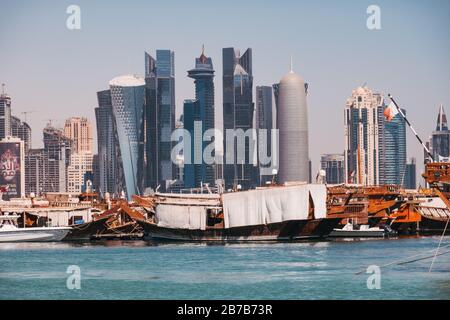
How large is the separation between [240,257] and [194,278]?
12.4 metres

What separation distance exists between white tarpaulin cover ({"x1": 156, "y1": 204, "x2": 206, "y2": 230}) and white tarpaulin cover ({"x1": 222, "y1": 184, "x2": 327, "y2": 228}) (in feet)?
8.27

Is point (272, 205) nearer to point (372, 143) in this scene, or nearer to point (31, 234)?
point (31, 234)

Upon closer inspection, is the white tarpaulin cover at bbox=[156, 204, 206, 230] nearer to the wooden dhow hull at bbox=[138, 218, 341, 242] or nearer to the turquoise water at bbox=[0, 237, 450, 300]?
the wooden dhow hull at bbox=[138, 218, 341, 242]

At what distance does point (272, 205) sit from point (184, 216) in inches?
288

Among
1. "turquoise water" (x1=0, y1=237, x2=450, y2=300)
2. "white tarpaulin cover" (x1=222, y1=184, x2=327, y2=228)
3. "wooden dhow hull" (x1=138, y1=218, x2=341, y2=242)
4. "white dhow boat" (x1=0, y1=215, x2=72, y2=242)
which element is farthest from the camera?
"white dhow boat" (x1=0, y1=215, x2=72, y2=242)

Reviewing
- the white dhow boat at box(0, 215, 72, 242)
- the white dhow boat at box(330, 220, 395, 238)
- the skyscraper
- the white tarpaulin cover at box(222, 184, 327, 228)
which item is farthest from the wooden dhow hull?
the skyscraper

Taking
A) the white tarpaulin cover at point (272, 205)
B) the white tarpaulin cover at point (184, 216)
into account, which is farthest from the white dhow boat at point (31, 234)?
the white tarpaulin cover at point (272, 205)

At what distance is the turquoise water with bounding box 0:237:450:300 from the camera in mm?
39656

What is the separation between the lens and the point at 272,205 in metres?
74.2

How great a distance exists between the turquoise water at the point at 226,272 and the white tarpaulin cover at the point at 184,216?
23.9 feet

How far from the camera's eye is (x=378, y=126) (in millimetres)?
176000
